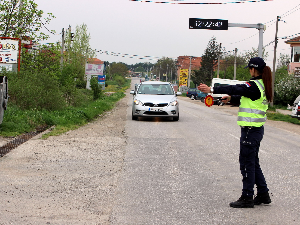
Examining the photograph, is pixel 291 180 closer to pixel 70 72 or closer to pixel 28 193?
pixel 28 193

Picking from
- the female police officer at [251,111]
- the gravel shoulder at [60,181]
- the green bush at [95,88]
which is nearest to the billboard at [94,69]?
the green bush at [95,88]

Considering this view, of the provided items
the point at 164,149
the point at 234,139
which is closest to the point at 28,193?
the point at 164,149

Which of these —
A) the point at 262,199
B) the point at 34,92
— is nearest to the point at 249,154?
the point at 262,199

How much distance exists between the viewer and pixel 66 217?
4754mm

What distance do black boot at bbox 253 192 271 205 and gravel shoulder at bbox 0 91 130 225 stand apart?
72.0 inches

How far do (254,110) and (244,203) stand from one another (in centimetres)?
114

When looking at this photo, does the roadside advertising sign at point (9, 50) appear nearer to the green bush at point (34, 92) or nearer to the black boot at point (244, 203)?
the green bush at point (34, 92)

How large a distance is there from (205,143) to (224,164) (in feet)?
10.0

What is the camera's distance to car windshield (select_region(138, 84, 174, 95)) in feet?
62.5

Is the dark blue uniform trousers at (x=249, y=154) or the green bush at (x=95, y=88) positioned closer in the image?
A: the dark blue uniform trousers at (x=249, y=154)

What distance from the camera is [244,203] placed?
210 inches

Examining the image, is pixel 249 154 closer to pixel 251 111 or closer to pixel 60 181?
pixel 251 111

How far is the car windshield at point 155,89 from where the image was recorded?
750 inches

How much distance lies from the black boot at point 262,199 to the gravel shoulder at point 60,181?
183 cm
